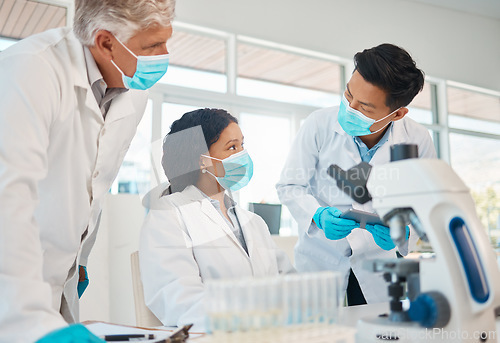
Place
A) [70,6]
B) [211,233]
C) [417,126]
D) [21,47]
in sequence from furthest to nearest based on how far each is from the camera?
[70,6], [417,126], [211,233], [21,47]

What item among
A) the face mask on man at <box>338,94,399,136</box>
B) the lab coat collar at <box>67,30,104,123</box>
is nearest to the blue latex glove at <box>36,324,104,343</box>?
the lab coat collar at <box>67,30,104,123</box>

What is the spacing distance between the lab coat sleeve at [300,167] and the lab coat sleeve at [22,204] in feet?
3.54

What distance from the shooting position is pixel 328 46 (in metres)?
4.51

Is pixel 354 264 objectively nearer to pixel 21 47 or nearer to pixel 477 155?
pixel 21 47

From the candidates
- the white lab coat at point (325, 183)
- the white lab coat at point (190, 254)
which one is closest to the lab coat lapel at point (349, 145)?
the white lab coat at point (325, 183)

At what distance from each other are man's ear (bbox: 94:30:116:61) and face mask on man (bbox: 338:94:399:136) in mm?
892

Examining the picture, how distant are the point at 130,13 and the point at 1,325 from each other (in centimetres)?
74

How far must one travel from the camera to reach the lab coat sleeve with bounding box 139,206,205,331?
1.17 meters

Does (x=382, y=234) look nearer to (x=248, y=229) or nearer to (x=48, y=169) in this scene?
(x=248, y=229)

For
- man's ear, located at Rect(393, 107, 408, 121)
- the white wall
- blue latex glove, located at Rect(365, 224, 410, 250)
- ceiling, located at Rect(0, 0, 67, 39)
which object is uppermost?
the white wall

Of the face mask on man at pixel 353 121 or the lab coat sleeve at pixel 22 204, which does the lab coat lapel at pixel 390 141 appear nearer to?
the face mask on man at pixel 353 121

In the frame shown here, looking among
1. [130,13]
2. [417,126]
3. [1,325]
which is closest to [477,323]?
[1,325]

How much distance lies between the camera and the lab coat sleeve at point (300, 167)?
1.79 metres

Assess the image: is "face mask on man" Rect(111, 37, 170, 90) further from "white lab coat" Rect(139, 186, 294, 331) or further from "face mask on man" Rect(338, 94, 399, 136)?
"face mask on man" Rect(338, 94, 399, 136)
